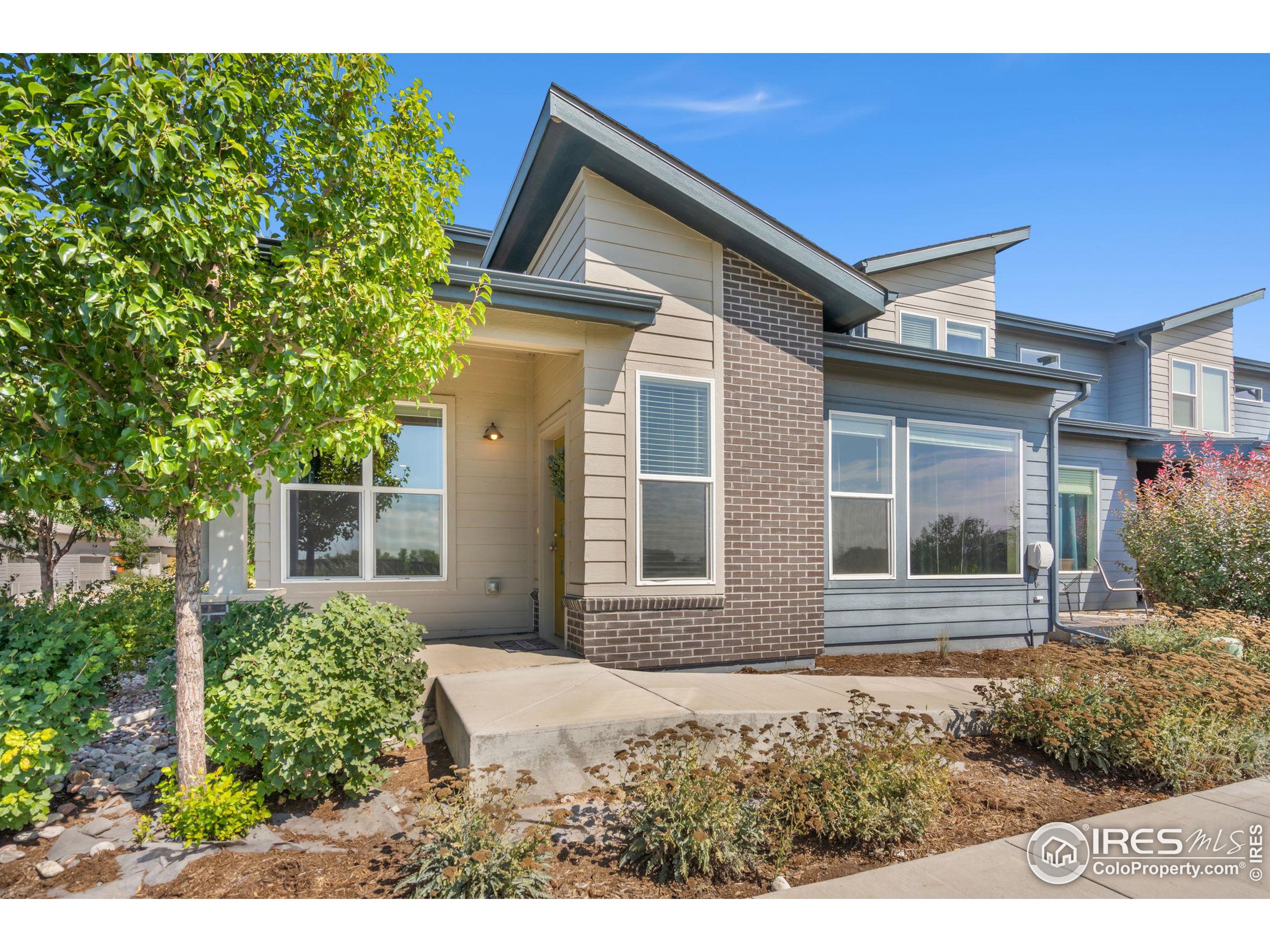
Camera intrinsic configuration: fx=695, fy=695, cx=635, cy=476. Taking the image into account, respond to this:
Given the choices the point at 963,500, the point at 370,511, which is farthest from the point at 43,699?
the point at 963,500

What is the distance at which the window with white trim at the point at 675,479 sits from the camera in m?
6.09

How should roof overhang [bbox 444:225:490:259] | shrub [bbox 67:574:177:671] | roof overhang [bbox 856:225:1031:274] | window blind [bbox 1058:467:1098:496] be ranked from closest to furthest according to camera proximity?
1. shrub [bbox 67:574:177:671]
2. roof overhang [bbox 856:225:1031:274]
3. roof overhang [bbox 444:225:490:259]
4. window blind [bbox 1058:467:1098:496]

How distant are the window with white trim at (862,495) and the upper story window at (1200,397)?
9971 millimetres

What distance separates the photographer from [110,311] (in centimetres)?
287

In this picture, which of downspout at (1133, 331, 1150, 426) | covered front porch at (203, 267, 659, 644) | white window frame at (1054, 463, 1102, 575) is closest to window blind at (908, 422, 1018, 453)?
covered front porch at (203, 267, 659, 644)

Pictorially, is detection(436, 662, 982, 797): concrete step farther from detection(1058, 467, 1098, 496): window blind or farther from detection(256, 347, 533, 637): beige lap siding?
detection(1058, 467, 1098, 496): window blind

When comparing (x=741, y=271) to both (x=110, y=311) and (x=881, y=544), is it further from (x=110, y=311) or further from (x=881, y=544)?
(x=110, y=311)

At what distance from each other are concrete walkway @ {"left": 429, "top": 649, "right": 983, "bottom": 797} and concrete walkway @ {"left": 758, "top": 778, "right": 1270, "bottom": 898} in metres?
1.47

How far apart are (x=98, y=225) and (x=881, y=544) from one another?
7048mm

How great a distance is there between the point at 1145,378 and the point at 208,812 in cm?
1631

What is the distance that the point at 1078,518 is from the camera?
452 inches

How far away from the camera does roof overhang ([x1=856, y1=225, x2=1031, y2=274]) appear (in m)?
10.1

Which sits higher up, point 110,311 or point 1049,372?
point 1049,372
